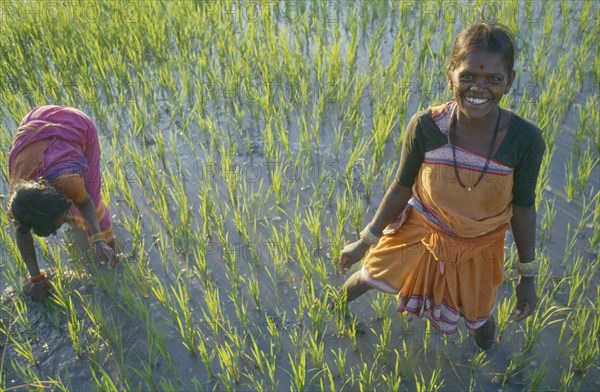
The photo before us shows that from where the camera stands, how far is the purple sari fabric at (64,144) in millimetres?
1967

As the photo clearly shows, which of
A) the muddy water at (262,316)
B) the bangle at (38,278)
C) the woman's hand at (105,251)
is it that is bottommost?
the muddy water at (262,316)

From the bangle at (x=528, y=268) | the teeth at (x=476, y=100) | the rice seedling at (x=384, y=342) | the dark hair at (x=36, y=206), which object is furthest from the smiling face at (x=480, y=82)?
the dark hair at (x=36, y=206)

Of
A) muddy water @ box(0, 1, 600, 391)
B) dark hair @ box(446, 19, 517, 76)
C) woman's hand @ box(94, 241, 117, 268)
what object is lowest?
muddy water @ box(0, 1, 600, 391)

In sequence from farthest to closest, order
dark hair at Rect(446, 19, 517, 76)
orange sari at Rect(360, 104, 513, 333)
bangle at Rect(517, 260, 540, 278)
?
1. bangle at Rect(517, 260, 540, 278)
2. orange sari at Rect(360, 104, 513, 333)
3. dark hair at Rect(446, 19, 517, 76)

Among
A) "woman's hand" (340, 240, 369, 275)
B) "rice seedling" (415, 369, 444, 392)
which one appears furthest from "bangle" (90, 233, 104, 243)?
"rice seedling" (415, 369, 444, 392)

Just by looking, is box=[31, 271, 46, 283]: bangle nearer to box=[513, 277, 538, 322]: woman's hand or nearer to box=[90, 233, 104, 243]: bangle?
box=[90, 233, 104, 243]: bangle

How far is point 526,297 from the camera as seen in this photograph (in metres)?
1.71

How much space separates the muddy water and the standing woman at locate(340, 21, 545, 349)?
7.5 inches

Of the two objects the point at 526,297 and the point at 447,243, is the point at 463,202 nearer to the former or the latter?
the point at 447,243

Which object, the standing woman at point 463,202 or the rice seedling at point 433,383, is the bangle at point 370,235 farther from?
the rice seedling at point 433,383

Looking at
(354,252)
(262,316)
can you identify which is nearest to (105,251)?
(262,316)

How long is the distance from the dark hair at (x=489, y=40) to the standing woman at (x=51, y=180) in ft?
4.61

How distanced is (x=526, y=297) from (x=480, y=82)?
2.49ft

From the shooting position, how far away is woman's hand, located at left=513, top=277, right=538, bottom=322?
1705 mm
